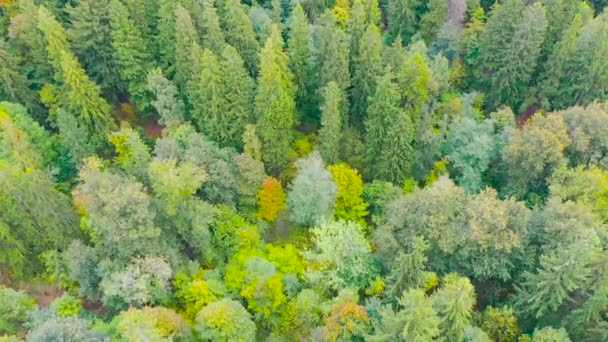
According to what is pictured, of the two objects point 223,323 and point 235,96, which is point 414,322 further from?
point 235,96

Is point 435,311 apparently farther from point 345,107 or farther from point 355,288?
point 345,107

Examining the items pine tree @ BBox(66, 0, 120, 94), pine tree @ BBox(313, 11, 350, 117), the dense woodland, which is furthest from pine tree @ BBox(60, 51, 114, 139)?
pine tree @ BBox(313, 11, 350, 117)

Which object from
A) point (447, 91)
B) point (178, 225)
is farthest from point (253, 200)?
→ point (447, 91)

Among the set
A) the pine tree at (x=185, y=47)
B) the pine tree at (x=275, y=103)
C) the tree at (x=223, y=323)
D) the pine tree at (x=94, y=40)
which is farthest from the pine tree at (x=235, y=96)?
the tree at (x=223, y=323)

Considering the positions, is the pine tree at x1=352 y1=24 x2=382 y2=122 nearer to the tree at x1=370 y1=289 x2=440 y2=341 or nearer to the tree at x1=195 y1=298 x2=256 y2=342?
the tree at x1=370 y1=289 x2=440 y2=341

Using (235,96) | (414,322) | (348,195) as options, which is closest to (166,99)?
(235,96)
